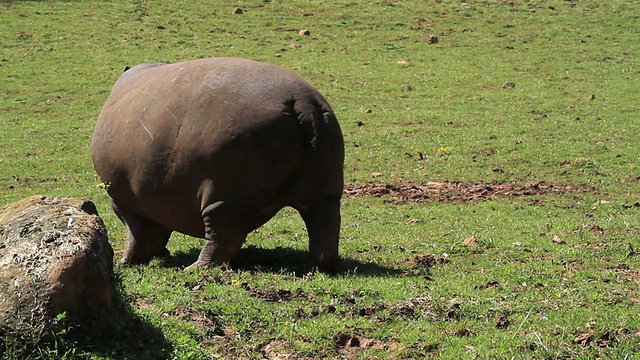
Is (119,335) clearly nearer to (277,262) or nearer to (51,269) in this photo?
(51,269)

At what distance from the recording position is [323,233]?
9203 millimetres

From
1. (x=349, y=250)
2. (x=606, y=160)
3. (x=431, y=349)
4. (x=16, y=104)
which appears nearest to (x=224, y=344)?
(x=431, y=349)

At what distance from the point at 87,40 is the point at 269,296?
68.1ft

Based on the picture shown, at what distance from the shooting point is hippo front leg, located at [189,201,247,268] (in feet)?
29.0

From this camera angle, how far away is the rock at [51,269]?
5.80 m

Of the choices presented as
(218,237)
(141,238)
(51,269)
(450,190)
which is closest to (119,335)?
(51,269)

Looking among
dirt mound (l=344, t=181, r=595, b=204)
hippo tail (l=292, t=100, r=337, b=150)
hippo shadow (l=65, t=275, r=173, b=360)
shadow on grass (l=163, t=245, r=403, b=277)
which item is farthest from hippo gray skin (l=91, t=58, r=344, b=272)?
dirt mound (l=344, t=181, r=595, b=204)

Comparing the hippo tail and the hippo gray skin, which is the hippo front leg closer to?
the hippo gray skin

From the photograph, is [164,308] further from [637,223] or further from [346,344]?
[637,223]

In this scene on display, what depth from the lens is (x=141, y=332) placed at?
6.49 metres

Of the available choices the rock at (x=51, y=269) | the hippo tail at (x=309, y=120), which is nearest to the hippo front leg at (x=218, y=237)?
the hippo tail at (x=309, y=120)

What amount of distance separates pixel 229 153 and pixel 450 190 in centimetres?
730

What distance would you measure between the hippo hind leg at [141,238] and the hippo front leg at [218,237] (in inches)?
50.3

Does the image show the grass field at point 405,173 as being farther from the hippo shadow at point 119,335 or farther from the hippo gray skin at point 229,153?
the hippo gray skin at point 229,153
